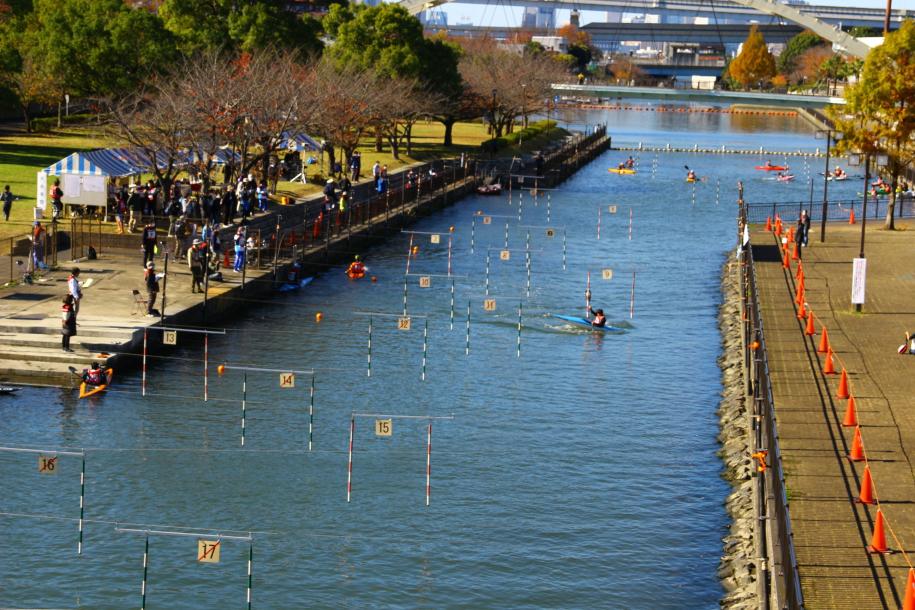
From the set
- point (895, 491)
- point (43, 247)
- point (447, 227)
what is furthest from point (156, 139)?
point (895, 491)

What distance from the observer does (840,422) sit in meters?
38.0

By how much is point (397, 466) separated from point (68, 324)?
12655mm

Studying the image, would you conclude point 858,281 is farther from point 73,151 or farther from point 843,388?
point 73,151

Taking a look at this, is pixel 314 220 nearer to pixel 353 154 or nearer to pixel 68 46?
pixel 353 154

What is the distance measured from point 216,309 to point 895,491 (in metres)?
28.6

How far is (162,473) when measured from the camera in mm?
37031

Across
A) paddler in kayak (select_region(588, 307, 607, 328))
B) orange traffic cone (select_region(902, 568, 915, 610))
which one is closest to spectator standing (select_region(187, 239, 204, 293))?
paddler in kayak (select_region(588, 307, 607, 328))

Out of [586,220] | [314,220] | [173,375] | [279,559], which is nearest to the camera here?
[279,559]

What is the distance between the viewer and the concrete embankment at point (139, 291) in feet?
147

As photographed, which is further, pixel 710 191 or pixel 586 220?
pixel 710 191

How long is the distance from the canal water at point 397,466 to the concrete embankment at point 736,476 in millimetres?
461

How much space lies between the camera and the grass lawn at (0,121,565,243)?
67688mm


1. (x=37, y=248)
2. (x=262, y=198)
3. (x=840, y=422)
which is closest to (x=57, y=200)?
(x=37, y=248)

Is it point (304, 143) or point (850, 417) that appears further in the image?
point (304, 143)
